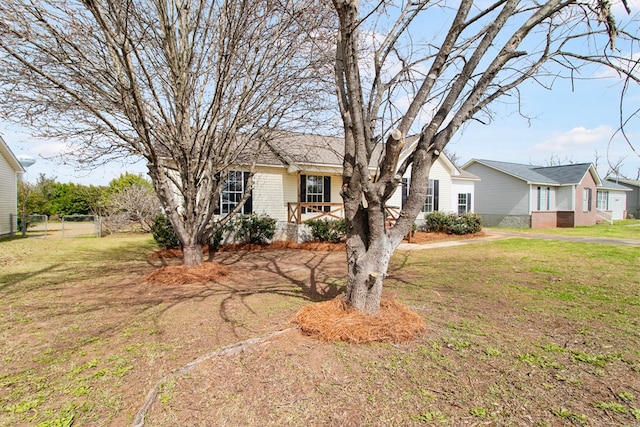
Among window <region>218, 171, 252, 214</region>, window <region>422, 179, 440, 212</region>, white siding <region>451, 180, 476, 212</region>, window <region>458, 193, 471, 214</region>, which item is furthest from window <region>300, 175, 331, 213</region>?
window <region>458, 193, 471, 214</region>

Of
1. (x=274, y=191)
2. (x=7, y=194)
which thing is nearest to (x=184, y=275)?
(x=274, y=191)

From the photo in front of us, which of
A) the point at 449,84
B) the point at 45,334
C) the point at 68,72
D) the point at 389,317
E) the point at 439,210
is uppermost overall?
the point at 68,72

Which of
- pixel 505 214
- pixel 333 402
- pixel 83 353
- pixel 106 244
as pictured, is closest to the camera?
pixel 333 402

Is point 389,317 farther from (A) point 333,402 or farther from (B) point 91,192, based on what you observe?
(B) point 91,192

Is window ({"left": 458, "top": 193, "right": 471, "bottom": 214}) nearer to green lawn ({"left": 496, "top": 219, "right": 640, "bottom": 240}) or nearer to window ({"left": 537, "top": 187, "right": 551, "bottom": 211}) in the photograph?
green lawn ({"left": 496, "top": 219, "right": 640, "bottom": 240})

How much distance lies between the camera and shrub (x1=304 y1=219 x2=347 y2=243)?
1234 centimetres

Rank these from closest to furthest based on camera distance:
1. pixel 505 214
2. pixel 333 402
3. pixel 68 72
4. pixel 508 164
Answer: pixel 333 402 < pixel 68 72 < pixel 505 214 < pixel 508 164

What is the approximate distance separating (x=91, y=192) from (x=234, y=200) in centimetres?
1653

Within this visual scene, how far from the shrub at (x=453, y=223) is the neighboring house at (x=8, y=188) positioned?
21169 mm

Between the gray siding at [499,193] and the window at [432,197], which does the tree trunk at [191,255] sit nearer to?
the window at [432,197]

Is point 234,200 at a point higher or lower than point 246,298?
higher

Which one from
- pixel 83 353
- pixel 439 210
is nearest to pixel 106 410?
pixel 83 353

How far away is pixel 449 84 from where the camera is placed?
163 inches

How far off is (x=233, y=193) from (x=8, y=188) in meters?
12.7
